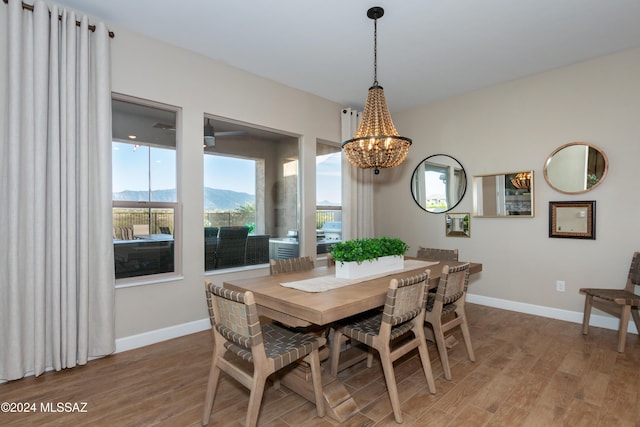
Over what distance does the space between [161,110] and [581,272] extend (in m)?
4.65

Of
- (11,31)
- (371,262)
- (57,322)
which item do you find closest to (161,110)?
(11,31)

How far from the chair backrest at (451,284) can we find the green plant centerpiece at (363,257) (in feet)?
1.56

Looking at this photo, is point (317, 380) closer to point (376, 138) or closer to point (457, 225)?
point (376, 138)

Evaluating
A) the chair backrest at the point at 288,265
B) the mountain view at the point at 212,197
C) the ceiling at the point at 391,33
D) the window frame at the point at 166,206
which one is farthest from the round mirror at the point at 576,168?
the window frame at the point at 166,206

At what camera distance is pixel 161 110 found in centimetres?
327

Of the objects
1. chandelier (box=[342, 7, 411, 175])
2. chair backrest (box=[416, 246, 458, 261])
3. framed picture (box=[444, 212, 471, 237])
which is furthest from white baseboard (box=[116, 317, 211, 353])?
framed picture (box=[444, 212, 471, 237])

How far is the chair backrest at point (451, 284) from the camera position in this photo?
93.4 inches

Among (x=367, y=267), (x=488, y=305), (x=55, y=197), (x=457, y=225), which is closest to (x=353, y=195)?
(x=457, y=225)

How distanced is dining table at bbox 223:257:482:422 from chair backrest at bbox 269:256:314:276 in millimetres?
262

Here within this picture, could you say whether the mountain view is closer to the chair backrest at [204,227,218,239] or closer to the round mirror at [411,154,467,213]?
the chair backrest at [204,227,218,239]

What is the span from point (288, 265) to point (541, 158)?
3157 millimetres

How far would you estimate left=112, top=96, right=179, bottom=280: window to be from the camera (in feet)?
9.90

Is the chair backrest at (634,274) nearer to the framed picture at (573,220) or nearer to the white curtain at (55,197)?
the framed picture at (573,220)

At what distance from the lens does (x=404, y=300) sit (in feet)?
6.55
